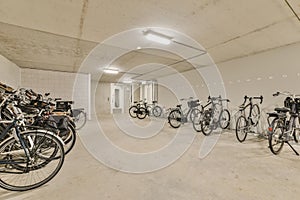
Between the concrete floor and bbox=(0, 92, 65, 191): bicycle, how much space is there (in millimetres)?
134

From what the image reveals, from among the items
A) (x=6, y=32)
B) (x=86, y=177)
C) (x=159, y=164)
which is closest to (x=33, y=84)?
(x=6, y=32)

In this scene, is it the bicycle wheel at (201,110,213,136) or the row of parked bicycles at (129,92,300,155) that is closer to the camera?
the row of parked bicycles at (129,92,300,155)

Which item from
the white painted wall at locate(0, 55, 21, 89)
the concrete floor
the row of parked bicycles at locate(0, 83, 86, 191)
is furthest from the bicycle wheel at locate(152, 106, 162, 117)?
the row of parked bicycles at locate(0, 83, 86, 191)

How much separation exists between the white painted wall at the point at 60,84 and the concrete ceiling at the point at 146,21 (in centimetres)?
264

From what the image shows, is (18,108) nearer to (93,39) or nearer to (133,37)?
(93,39)

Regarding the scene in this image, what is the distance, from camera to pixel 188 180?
1.77 meters

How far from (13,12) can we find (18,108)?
128cm

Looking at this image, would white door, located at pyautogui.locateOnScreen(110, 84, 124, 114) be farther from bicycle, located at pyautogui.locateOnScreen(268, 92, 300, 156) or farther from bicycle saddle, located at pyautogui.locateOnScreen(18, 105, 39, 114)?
bicycle, located at pyautogui.locateOnScreen(268, 92, 300, 156)

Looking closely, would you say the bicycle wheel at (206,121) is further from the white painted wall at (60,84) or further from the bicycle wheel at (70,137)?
the white painted wall at (60,84)

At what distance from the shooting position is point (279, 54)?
136 inches

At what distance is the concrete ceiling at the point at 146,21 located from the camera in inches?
76.4

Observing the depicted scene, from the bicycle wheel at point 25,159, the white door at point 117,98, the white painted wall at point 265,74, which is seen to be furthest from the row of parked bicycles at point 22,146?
the white door at point 117,98

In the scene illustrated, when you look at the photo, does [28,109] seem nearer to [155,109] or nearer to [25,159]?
[25,159]

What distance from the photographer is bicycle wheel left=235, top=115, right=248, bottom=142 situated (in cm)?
330
